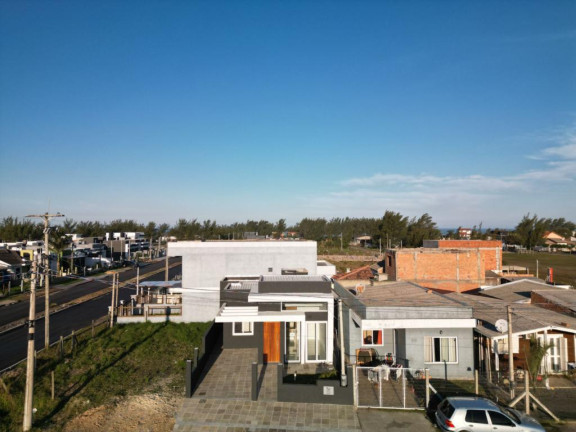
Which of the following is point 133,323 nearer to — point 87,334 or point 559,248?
point 87,334

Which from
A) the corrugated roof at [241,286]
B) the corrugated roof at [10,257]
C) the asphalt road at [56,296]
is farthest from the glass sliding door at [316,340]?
the corrugated roof at [10,257]

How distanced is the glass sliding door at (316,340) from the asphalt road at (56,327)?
14543 mm

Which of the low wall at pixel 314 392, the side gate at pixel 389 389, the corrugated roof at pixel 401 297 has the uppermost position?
the corrugated roof at pixel 401 297

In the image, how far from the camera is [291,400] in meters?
13.5

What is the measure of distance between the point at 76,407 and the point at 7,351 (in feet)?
33.0

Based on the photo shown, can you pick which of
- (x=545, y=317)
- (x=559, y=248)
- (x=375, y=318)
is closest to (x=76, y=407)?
(x=375, y=318)

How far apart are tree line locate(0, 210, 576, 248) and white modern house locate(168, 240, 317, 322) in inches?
1072

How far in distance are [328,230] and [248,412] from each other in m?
106

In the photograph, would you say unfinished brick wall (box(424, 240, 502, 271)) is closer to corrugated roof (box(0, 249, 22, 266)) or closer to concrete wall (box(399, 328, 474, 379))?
concrete wall (box(399, 328, 474, 379))

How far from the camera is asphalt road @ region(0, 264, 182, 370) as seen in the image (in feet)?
64.2

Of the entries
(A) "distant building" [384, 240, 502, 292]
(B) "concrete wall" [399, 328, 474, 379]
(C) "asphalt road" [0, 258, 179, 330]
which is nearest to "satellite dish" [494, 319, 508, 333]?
(B) "concrete wall" [399, 328, 474, 379]

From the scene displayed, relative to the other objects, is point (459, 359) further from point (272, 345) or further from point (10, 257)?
point (10, 257)

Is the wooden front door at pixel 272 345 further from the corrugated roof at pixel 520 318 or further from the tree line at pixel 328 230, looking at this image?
the tree line at pixel 328 230

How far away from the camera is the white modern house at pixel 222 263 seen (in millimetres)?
25141
